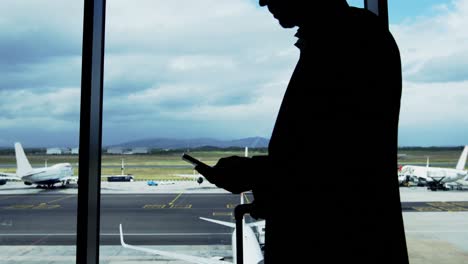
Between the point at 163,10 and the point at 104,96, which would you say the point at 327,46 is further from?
the point at 163,10

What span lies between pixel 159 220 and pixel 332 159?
8.38 metres

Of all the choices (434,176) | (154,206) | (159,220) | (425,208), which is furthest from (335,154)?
(434,176)

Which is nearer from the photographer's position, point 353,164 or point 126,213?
point 353,164

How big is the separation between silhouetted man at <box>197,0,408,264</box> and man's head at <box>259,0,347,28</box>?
26 mm

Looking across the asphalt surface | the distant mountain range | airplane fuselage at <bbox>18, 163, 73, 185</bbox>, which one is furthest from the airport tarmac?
the distant mountain range

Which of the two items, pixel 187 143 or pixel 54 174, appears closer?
pixel 187 143

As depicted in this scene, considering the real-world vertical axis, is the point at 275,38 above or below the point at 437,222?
above

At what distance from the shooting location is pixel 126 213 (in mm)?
8742

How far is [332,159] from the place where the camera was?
367mm

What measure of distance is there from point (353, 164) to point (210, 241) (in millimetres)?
6808

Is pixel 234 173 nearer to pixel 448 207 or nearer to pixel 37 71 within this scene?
pixel 37 71

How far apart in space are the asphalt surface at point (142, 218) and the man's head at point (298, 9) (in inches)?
186

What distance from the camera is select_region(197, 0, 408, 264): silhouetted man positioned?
37cm

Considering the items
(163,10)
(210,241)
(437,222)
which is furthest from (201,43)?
(437,222)
